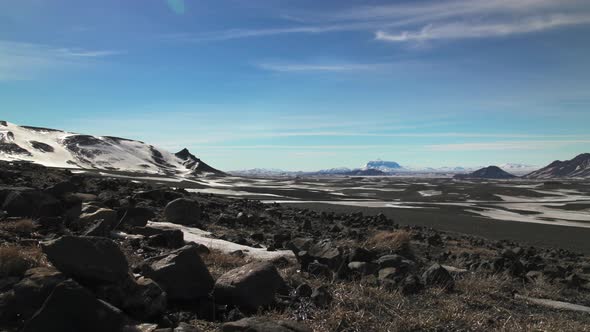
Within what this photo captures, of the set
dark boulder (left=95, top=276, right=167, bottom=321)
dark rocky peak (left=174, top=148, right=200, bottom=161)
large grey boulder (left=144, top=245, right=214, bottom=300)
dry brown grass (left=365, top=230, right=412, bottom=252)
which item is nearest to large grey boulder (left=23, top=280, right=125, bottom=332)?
dark boulder (left=95, top=276, right=167, bottom=321)

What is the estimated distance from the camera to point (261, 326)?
455 cm

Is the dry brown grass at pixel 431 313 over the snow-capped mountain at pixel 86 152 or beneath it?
beneath

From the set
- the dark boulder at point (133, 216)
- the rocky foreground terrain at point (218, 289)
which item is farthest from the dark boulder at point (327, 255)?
the dark boulder at point (133, 216)

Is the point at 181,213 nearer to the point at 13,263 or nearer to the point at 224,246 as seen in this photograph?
the point at 224,246

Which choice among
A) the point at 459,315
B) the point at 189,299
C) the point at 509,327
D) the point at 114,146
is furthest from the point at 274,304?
the point at 114,146

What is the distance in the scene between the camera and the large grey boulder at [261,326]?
4523 millimetres

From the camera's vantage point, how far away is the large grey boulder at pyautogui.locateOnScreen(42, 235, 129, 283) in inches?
185

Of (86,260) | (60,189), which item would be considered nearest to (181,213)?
(60,189)

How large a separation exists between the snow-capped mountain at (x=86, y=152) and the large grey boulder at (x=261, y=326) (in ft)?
292

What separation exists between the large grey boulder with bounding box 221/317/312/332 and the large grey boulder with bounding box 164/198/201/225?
9911mm

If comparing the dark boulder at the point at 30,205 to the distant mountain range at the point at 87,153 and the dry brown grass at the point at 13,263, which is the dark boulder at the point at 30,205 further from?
the distant mountain range at the point at 87,153

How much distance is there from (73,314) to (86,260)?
0.83m

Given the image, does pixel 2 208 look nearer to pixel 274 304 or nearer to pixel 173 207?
pixel 173 207

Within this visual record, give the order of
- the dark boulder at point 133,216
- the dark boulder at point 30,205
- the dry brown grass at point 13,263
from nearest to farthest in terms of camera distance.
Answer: the dry brown grass at point 13,263, the dark boulder at point 30,205, the dark boulder at point 133,216
